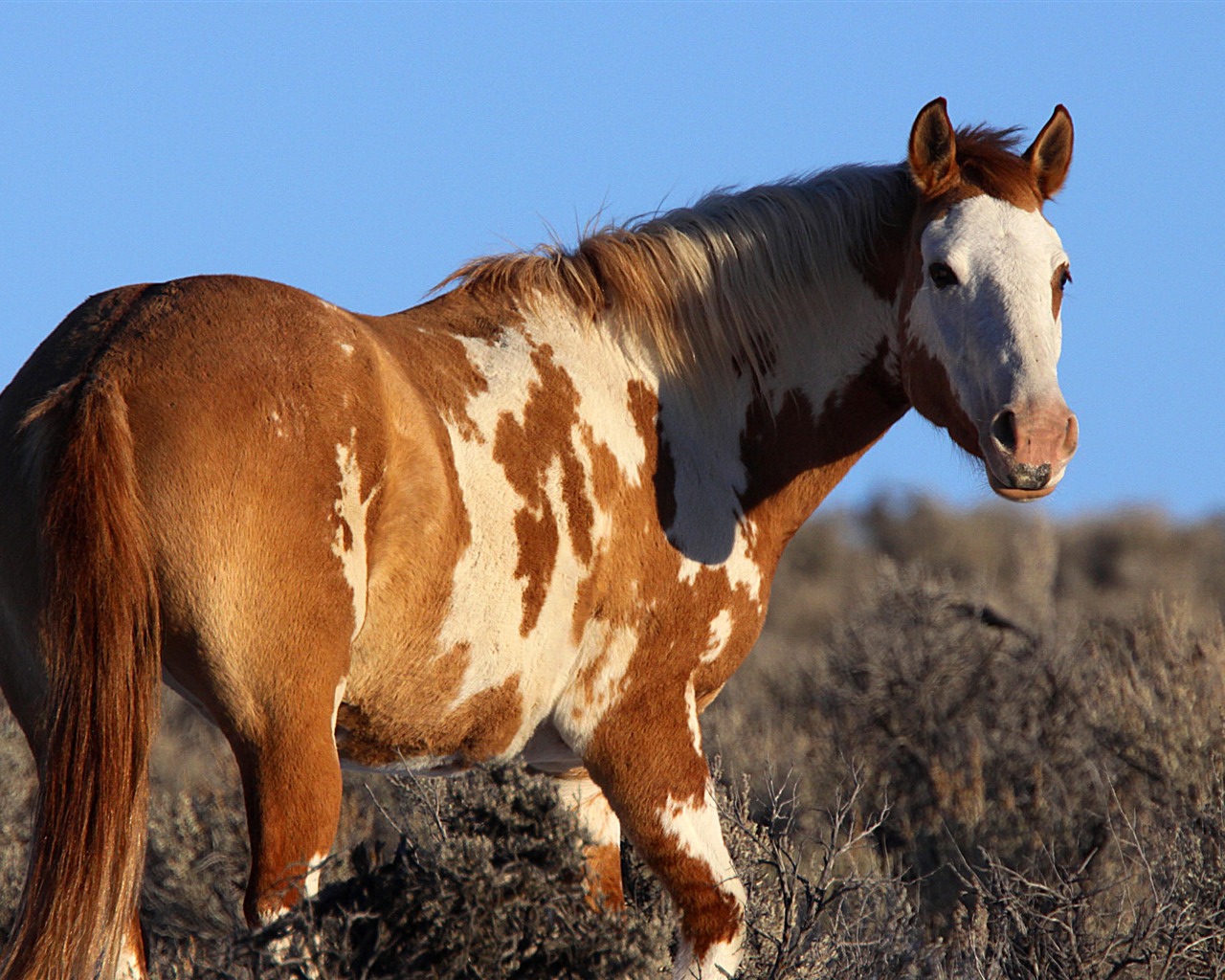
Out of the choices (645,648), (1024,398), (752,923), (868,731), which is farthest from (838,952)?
(868,731)

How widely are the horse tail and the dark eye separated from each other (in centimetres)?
223

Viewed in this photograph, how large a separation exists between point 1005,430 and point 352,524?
171 centimetres

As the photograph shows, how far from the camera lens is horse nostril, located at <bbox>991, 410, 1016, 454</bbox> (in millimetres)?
3711

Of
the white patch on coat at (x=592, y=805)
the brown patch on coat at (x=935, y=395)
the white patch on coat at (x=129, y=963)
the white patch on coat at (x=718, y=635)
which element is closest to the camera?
the white patch on coat at (x=129, y=963)

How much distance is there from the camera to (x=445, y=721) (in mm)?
3688

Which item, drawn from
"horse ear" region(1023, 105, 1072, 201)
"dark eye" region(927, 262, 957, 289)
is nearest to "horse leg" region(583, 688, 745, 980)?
"dark eye" region(927, 262, 957, 289)

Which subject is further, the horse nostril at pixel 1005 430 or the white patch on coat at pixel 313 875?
the horse nostril at pixel 1005 430

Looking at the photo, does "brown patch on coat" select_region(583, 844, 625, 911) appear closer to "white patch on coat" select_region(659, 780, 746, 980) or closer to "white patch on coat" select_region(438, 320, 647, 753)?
"white patch on coat" select_region(659, 780, 746, 980)

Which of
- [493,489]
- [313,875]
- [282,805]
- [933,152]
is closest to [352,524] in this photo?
[493,489]

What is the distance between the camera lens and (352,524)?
323cm

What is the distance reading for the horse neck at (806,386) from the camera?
4.25 m

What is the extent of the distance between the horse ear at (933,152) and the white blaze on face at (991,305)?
126 millimetres

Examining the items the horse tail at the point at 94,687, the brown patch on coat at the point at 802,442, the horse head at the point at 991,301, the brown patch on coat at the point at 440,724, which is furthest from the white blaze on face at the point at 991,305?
the horse tail at the point at 94,687

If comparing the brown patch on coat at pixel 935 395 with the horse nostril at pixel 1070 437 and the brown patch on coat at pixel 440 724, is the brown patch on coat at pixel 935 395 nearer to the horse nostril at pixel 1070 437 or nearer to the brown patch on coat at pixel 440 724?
the horse nostril at pixel 1070 437
